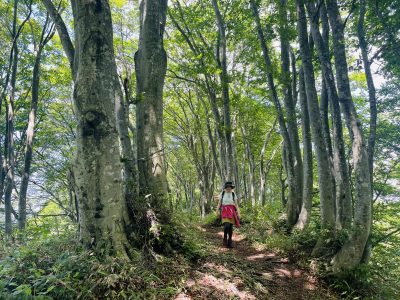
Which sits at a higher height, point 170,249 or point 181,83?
point 181,83

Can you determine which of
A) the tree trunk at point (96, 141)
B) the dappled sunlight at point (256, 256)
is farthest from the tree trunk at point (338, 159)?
the tree trunk at point (96, 141)

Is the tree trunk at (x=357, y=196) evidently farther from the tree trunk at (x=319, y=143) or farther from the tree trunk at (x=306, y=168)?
the tree trunk at (x=306, y=168)

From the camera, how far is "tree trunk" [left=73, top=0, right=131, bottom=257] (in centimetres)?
414

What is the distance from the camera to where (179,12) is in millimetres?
11898

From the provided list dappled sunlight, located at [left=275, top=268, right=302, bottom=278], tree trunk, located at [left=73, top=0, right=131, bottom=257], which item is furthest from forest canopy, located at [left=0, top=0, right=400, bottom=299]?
dappled sunlight, located at [left=275, top=268, right=302, bottom=278]

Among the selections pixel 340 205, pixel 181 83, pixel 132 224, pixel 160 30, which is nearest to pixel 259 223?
pixel 340 205

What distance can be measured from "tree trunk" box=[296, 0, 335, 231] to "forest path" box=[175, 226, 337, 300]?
1419mm

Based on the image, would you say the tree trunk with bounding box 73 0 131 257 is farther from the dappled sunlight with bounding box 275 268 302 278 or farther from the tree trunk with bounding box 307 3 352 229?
the tree trunk with bounding box 307 3 352 229

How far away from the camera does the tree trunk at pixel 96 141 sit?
4137mm

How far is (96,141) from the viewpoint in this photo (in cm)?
418

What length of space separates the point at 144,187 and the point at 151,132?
117 centimetres

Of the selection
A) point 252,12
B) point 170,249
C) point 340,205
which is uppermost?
point 252,12

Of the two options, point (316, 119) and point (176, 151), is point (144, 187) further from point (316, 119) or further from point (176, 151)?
point (176, 151)

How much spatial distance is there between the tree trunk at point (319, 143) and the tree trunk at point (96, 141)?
16.2 feet
